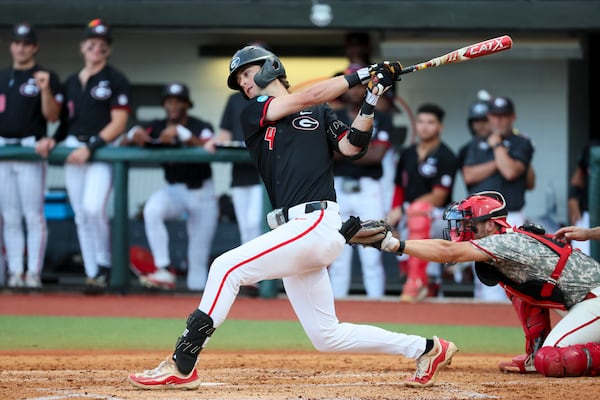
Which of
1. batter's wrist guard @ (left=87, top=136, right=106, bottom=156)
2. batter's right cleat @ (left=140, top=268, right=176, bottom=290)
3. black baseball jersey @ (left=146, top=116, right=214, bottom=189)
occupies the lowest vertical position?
batter's right cleat @ (left=140, top=268, right=176, bottom=290)

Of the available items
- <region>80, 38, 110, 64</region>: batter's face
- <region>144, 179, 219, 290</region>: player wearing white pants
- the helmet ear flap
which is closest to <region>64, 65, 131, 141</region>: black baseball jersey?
<region>80, 38, 110, 64</region>: batter's face

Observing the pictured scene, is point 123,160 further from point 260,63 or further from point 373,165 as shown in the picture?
point 260,63

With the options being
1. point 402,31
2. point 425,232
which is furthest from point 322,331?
point 402,31

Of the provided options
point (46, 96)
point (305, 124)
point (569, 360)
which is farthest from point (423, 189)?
point (305, 124)

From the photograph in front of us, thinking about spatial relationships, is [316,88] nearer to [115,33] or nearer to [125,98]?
[125,98]

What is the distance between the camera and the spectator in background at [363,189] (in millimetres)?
8641

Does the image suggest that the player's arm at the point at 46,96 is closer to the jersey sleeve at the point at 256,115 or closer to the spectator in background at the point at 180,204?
the spectator in background at the point at 180,204

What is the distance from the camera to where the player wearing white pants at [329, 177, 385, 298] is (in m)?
8.66

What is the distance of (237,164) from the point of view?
8836 millimetres

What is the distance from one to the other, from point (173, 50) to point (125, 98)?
9.69 ft

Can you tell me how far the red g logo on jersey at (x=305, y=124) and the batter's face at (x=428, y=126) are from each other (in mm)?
4096

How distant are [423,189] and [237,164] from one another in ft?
5.14

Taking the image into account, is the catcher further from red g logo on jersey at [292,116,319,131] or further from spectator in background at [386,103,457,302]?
spectator in background at [386,103,457,302]

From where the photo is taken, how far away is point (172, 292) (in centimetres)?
898
